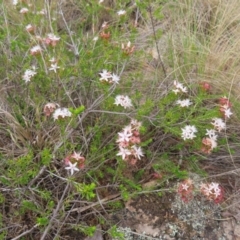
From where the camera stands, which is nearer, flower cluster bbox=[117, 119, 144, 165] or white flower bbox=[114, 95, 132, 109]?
flower cluster bbox=[117, 119, 144, 165]

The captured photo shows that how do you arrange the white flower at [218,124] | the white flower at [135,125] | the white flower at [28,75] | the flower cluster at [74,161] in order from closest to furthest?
the flower cluster at [74,161] < the white flower at [135,125] < the white flower at [218,124] < the white flower at [28,75]

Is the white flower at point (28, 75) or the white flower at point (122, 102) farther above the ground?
the white flower at point (28, 75)

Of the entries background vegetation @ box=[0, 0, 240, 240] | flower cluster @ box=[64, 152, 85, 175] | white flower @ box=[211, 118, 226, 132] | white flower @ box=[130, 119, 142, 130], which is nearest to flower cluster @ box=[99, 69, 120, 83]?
background vegetation @ box=[0, 0, 240, 240]

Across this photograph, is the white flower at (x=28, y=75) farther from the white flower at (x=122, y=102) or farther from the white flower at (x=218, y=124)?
the white flower at (x=218, y=124)

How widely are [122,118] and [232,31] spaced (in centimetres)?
113

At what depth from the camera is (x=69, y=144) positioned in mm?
1821

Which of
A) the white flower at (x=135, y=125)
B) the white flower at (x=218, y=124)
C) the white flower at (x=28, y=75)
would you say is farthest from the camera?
the white flower at (x=28, y=75)

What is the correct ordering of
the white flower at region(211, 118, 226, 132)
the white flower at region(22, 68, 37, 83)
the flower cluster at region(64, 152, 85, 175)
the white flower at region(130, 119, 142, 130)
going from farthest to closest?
the white flower at region(22, 68, 37, 83)
the white flower at region(211, 118, 226, 132)
the white flower at region(130, 119, 142, 130)
the flower cluster at region(64, 152, 85, 175)

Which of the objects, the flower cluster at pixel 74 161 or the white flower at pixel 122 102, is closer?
the flower cluster at pixel 74 161

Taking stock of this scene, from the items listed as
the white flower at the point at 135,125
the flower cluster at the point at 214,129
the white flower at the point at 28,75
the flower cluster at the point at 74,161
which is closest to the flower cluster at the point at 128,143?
the white flower at the point at 135,125

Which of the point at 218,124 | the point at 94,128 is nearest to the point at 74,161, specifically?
the point at 94,128

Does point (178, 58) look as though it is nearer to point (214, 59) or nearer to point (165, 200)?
point (214, 59)

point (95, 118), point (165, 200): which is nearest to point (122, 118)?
point (95, 118)

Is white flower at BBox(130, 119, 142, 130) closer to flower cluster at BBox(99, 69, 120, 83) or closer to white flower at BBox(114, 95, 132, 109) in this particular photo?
white flower at BBox(114, 95, 132, 109)
